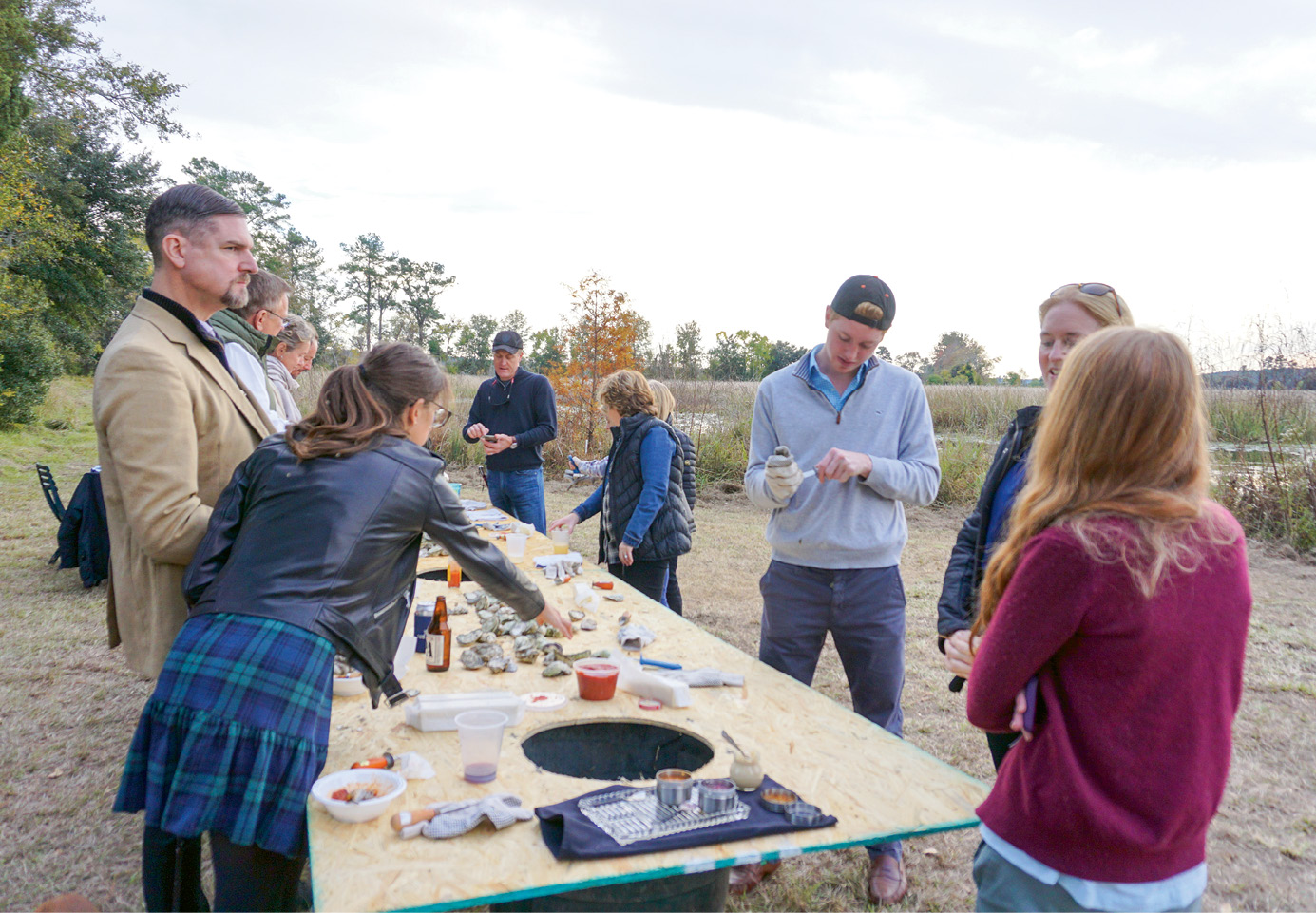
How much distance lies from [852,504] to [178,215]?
2339 mm

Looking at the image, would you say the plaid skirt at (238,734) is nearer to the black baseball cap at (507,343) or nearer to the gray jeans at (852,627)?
the gray jeans at (852,627)

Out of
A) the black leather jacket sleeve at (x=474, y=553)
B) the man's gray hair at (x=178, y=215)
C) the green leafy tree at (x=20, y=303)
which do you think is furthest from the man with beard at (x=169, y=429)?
the green leafy tree at (x=20, y=303)

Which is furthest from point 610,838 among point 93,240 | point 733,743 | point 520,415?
point 93,240

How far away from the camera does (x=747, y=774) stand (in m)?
1.97

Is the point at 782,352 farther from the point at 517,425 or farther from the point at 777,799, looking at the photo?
the point at 777,799

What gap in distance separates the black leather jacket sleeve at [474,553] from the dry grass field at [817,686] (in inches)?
56.6

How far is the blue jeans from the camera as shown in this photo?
6.69m

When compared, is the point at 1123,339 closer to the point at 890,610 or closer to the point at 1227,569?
the point at 1227,569

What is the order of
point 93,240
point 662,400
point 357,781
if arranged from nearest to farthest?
point 357,781 < point 662,400 < point 93,240

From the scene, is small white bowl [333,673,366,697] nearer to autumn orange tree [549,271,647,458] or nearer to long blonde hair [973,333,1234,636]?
long blonde hair [973,333,1234,636]

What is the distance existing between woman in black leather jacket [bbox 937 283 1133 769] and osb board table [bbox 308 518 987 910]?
13.5 inches

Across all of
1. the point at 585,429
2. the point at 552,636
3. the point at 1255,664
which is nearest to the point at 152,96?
the point at 585,429

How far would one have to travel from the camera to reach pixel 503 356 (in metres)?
6.80

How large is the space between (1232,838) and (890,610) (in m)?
1.94
